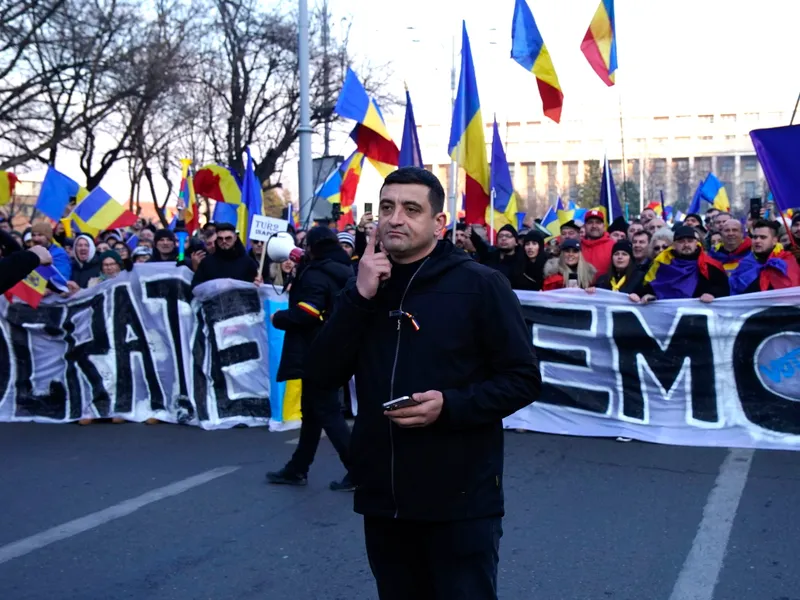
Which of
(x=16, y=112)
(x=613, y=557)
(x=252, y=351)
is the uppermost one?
(x=16, y=112)

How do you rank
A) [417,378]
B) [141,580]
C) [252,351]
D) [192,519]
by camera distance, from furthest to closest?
[252,351], [192,519], [141,580], [417,378]

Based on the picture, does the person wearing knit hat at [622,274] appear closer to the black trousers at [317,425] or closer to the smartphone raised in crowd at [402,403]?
the black trousers at [317,425]

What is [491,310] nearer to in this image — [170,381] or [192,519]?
[192,519]

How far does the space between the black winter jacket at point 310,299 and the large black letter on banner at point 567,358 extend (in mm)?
2490

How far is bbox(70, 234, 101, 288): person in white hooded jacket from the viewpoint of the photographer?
1010 cm

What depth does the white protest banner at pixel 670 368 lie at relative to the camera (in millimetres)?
7398

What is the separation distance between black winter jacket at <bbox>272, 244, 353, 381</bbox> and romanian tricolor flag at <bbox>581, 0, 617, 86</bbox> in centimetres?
614

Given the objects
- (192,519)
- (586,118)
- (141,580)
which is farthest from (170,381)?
(586,118)

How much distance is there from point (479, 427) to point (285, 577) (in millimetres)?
2186

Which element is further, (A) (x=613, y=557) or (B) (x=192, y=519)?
(B) (x=192, y=519)

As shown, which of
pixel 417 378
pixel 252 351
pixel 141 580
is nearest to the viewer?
pixel 417 378

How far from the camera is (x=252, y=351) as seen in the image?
8711mm

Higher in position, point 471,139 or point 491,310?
point 471,139

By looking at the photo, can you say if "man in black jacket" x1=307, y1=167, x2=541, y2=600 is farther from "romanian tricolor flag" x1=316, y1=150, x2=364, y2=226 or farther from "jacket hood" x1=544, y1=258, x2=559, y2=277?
"romanian tricolor flag" x1=316, y1=150, x2=364, y2=226
